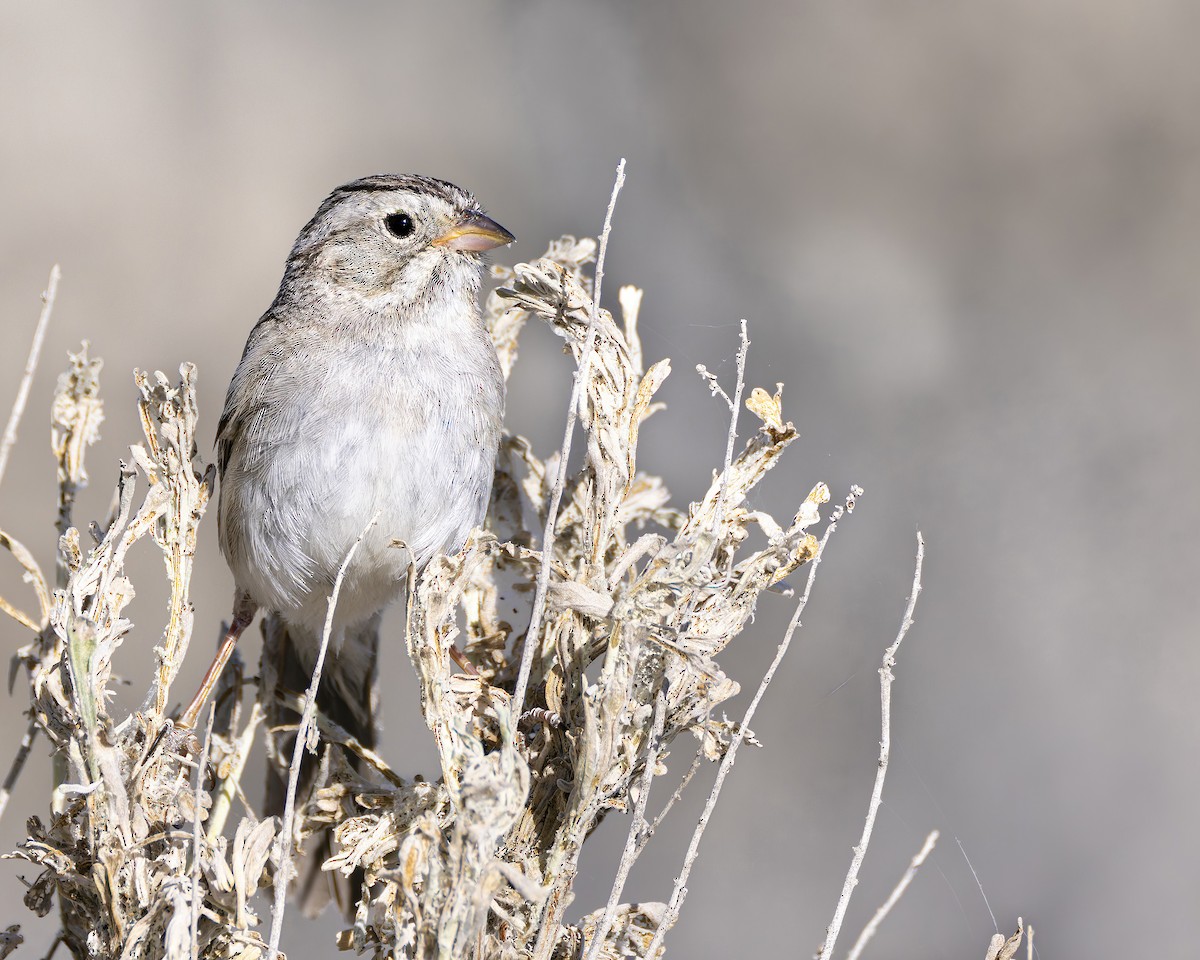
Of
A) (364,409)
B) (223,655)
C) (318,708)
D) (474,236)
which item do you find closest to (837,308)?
(474,236)

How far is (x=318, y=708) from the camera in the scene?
3.24 metres

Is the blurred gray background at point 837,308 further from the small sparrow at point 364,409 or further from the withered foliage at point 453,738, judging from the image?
the withered foliage at point 453,738

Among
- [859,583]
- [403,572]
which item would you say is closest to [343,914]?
[403,572]

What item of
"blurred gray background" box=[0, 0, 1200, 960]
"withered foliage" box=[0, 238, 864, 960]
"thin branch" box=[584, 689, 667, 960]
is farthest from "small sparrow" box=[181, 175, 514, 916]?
"blurred gray background" box=[0, 0, 1200, 960]

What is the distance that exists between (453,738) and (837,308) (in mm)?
3601

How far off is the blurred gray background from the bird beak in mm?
1397

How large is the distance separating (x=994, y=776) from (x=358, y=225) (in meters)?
3.29

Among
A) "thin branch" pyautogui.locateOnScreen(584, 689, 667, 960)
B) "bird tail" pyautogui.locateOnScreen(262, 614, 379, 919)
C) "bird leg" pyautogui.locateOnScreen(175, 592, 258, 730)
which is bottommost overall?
"bird tail" pyautogui.locateOnScreen(262, 614, 379, 919)

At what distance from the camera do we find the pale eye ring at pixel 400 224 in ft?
10.6

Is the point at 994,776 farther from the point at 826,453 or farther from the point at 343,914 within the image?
the point at 343,914

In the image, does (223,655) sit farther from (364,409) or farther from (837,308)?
(837,308)

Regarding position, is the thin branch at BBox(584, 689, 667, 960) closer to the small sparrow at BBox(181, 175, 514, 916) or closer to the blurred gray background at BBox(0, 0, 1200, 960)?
the small sparrow at BBox(181, 175, 514, 916)

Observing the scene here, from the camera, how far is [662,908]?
230 centimetres

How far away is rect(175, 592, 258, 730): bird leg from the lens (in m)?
2.79
